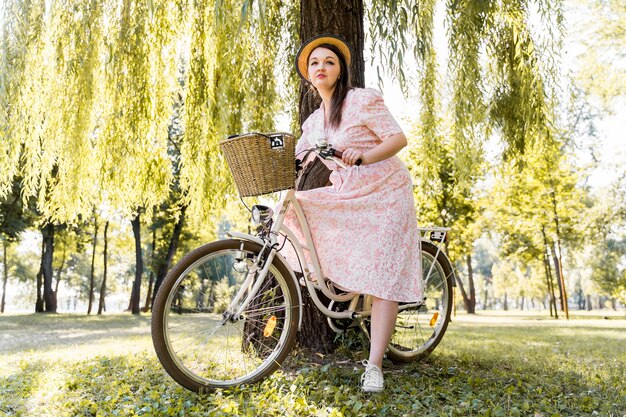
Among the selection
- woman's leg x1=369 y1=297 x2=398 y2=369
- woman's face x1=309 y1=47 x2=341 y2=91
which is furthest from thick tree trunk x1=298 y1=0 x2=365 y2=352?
woman's leg x1=369 y1=297 x2=398 y2=369

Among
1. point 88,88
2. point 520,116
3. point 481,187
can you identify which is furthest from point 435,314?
point 481,187

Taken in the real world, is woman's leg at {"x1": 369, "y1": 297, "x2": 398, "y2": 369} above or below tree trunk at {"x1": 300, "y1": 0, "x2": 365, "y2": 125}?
below

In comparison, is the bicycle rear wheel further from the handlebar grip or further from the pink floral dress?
the handlebar grip

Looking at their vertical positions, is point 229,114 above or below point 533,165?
below

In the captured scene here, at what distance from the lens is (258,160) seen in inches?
104

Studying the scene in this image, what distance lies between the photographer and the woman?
2818 millimetres

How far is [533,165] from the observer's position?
16.1m

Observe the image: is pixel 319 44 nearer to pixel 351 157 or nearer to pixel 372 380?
pixel 351 157

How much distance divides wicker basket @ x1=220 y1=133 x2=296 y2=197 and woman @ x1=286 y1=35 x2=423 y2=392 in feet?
0.98

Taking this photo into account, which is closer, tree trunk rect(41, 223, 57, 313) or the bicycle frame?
the bicycle frame

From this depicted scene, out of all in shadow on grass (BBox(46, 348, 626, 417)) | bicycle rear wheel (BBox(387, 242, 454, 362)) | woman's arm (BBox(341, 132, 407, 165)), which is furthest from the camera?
bicycle rear wheel (BBox(387, 242, 454, 362))

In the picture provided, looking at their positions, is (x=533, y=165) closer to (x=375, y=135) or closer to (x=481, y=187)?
(x=481, y=187)

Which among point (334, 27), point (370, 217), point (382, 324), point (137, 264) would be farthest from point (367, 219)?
point (137, 264)

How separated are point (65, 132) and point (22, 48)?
770 mm
